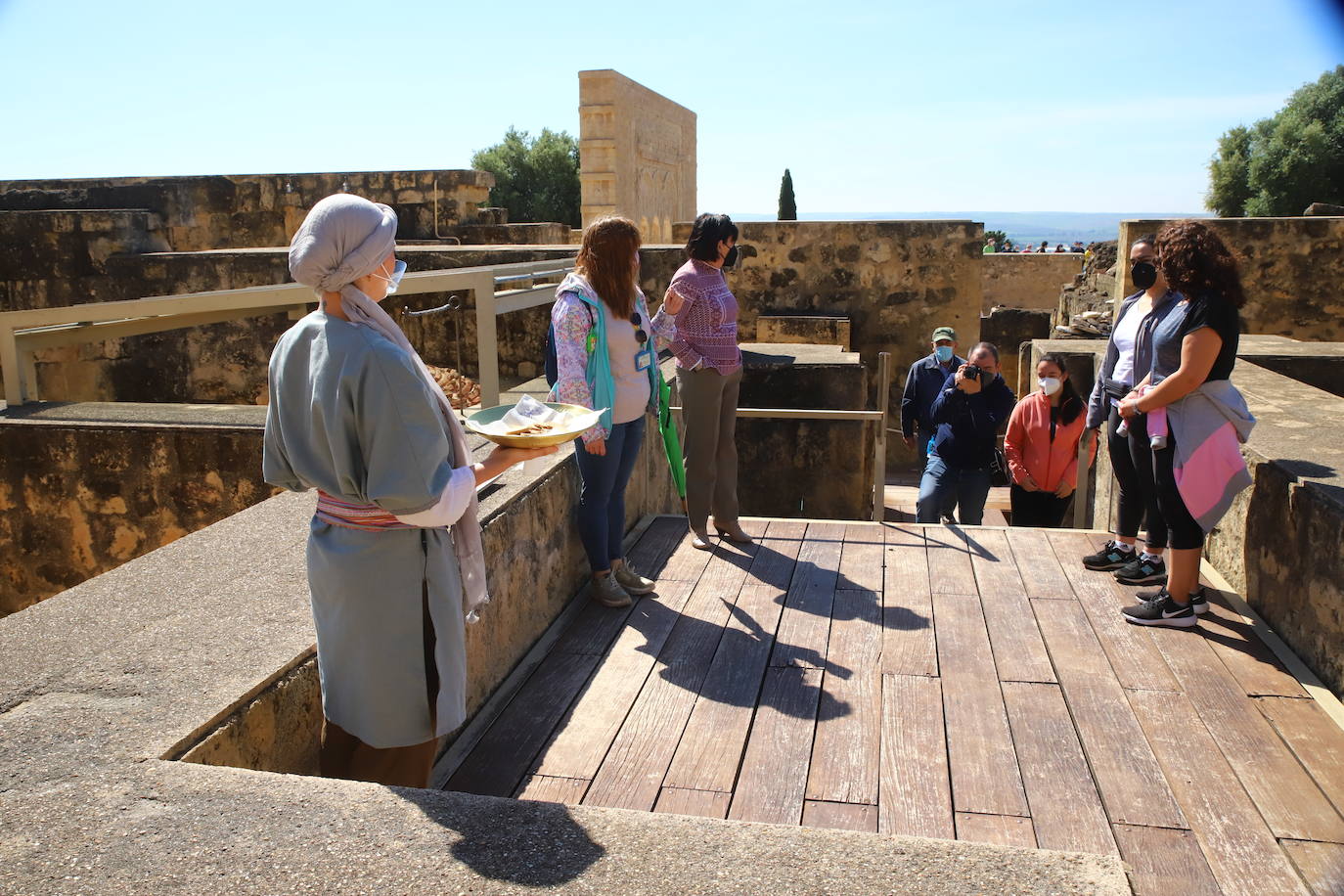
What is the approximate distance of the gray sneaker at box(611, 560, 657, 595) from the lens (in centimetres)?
425

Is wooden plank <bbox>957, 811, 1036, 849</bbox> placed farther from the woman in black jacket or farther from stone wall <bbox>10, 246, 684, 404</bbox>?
stone wall <bbox>10, 246, 684, 404</bbox>

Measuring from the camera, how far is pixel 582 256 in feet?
13.5

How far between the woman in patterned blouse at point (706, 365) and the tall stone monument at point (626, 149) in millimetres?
12290

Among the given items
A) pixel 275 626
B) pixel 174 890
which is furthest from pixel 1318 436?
pixel 174 890

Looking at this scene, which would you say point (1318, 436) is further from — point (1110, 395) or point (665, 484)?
point (665, 484)

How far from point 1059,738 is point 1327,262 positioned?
365 inches

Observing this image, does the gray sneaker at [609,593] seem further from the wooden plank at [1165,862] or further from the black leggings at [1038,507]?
the black leggings at [1038,507]

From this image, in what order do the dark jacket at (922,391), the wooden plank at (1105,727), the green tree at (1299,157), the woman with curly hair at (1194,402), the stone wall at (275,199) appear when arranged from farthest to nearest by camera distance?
the green tree at (1299,157) → the stone wall at (275,199) → the dark jacket at (922,391) → the woman with curly hair at (1194,402) → the wooden plank at (1105,727)

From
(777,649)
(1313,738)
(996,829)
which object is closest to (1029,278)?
(777,649)

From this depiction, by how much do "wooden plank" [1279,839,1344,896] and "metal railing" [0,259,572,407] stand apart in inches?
141

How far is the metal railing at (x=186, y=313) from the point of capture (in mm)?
4945

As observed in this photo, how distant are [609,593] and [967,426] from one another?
281cm

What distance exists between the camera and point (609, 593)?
163 inches

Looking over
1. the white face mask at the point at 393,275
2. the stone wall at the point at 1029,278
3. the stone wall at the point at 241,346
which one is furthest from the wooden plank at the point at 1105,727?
the stone wall at the point at 1029,278
